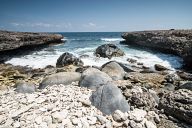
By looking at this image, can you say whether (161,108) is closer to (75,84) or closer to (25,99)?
(75,84)

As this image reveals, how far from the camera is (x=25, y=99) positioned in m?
8.84

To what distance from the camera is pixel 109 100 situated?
8.15 m

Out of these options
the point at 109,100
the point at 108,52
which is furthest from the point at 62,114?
the point at 108,52

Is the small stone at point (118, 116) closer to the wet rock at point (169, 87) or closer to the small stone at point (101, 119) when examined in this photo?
the small stone at point (101, 119)

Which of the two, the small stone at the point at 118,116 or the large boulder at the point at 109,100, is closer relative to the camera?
the small stone at the point at 118,116

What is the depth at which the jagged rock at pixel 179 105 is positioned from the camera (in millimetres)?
7895

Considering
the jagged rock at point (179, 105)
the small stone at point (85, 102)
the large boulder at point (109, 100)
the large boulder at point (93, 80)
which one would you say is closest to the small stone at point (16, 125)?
the small stone at point (85, 102)

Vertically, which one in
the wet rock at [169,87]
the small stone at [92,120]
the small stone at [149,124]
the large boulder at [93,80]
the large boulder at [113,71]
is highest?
the large boulder at [93,80]

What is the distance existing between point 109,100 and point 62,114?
1703mm

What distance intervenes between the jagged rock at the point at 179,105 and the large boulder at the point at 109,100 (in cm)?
150

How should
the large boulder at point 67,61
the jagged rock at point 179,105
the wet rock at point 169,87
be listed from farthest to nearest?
the large boulder at point 67,61 → the wet rock at point 169,87 → the jagged rock at point 179,105

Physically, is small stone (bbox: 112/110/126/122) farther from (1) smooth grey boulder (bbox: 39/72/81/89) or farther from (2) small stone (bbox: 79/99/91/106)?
(1) smooth grey boulder (bbox: 39/72/81/89)

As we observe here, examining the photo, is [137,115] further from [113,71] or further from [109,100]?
[113,71]

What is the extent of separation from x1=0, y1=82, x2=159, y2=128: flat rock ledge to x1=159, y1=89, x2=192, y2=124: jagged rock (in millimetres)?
830
